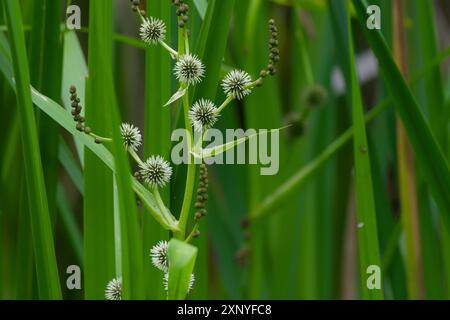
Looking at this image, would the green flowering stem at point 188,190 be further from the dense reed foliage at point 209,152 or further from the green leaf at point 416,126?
the green leaf at point 416,126

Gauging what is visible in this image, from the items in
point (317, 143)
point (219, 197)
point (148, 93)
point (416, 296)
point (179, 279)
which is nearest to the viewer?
point (179, 279)

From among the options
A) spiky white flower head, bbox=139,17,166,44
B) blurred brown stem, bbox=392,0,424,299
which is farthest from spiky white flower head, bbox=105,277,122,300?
blurred brown stem, bbox=392,0,424,299

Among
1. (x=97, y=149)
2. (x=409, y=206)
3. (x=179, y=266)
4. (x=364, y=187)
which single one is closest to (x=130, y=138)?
(x=97, y=149)

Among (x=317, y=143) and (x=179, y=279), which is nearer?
(x=179, y=279)

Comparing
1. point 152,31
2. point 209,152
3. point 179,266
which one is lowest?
point 179,266

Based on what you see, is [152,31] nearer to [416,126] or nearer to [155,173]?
[155,173]
